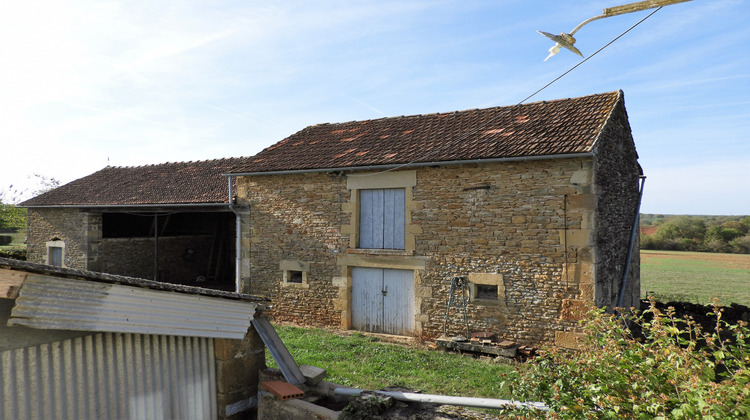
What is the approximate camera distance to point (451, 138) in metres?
10.7

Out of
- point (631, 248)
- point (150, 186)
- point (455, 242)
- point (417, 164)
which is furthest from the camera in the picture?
point (150, 186)

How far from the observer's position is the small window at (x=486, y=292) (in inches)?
373

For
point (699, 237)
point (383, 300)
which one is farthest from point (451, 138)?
point (699, 237)

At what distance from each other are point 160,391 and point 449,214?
Answer: 6.58 metres

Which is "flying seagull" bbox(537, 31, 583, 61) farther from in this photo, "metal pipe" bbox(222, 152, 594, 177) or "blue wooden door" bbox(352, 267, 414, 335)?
"blue wooden door" bbox(352, 267, 414, 335)

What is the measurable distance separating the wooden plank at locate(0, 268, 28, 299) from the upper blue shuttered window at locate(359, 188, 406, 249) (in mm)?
7807

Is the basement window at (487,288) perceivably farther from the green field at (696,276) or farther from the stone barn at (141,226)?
the stone barn at (141,226)

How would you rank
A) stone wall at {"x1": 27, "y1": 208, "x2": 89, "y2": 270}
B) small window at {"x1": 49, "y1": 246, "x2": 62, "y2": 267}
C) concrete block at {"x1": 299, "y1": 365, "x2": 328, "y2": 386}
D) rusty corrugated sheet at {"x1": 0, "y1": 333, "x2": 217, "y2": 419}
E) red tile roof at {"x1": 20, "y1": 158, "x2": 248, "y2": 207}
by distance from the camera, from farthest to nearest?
1. small window at {"x1": 49, "y1": 246, "x2": 62, "y2": 267}
2. stone wall at {"x1": 27, "y1": 208, "x2": 89, "y2": 270}
3. red tile roof at {"x1": 20, "y1": 158, "x2": 248, "y2": 207}
4. concrete block at {"x1": 299, "y1": 365, "x2": 328, "y2": 386}
5. rusty corrugated sheet at {"x1": 0, "y1": 333, "x2": 217, "y2": 419}

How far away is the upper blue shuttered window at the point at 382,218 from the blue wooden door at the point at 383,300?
23.6 inches

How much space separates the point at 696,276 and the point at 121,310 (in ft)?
90.7

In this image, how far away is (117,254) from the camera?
694 inches

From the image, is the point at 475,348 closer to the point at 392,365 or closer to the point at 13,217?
the point at 392,365

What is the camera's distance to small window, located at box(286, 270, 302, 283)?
38.2 ft

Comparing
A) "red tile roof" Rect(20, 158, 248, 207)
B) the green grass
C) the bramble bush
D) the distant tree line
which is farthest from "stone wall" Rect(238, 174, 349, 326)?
the distant tree line
